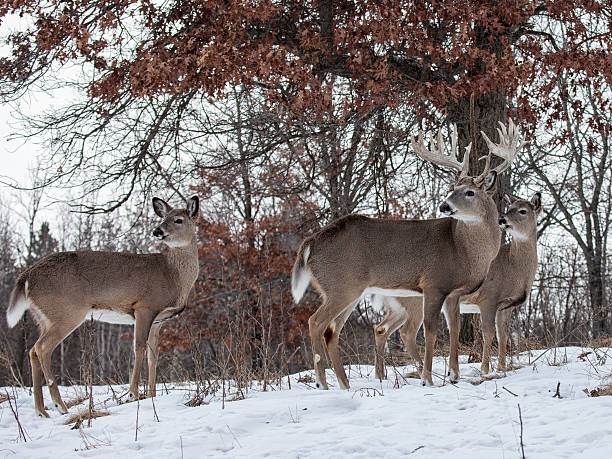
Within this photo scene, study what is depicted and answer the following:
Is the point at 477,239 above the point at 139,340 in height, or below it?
above

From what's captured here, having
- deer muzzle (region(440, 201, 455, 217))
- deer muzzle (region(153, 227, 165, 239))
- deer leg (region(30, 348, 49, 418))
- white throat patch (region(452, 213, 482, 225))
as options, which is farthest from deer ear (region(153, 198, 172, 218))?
white throat patch (region(452, 213, 482, 225))

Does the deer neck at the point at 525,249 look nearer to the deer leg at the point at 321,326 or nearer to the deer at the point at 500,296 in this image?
the deer at the point at 500,296

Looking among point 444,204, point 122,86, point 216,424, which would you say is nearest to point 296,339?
point 122,86

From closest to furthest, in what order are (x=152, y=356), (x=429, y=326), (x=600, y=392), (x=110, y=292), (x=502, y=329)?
(x=600, y=392), (x=429, y=326), (x=110, y=292), (x=152, y=356), (x=502, y=329)

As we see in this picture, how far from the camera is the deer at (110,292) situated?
6.89m

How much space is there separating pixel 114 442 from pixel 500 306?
15.1 feet

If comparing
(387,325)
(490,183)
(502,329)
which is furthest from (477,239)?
(387,325)

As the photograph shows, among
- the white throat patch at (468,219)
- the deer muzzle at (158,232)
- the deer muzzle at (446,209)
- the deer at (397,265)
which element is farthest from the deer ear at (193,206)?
the white throat patch at (468,219)

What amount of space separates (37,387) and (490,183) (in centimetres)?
494

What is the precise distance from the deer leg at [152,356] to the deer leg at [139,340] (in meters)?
0.15

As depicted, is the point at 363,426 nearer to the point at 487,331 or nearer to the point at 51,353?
the point at 487,331

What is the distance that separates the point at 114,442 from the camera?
474 centimetres

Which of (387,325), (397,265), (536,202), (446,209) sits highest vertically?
(536,202)

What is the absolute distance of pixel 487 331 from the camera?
7387 millimetres
